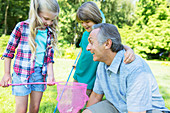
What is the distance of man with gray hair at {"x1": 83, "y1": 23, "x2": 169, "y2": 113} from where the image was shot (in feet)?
5.33

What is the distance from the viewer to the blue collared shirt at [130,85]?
5.30 ft

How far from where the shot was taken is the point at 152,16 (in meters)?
17.4

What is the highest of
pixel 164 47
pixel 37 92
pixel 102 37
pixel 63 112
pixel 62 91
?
pixel 102 37

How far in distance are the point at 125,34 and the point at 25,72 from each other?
776 inches

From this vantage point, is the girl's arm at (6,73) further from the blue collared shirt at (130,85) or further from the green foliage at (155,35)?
the green foliage at (155,35)

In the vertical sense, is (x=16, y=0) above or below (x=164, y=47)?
above

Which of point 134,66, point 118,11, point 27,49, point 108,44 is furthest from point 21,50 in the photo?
point 118,11

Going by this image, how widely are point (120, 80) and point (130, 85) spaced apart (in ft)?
0.47

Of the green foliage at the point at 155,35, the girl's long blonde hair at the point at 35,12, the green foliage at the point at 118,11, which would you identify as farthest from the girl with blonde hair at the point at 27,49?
the green foliage at the point at 118,11

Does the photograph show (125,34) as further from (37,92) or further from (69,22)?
(37,92)

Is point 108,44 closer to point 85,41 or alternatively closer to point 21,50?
point 85,41

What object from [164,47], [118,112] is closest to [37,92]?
[118,112]

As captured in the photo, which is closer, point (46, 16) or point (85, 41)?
point (46, 16)

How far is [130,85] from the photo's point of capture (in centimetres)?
167
